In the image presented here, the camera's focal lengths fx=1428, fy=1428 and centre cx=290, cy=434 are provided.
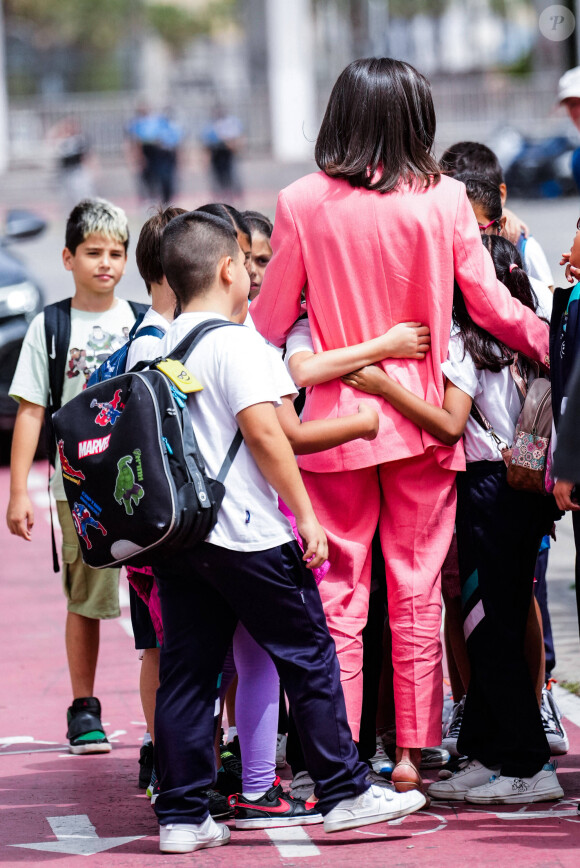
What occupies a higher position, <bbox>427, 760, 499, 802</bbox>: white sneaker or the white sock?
the white sock

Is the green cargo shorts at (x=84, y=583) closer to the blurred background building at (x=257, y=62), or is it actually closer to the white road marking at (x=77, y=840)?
the white road marking at (x=77, y=840)

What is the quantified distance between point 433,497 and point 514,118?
126 feet

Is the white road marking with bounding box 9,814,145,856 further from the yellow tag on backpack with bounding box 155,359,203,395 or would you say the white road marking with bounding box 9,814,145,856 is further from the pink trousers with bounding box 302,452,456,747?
the yellow tag on backpack with bounding box 155,359,203,395

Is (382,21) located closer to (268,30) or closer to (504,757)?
(268,30)

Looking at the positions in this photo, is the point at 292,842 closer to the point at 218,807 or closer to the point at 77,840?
the point at 218,807

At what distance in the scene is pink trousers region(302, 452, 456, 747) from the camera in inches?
168

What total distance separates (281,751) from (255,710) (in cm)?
90

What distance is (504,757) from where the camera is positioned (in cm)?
438

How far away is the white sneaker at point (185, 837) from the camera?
4004 mm

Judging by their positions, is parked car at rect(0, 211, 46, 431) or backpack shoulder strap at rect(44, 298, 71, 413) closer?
backpack shoulder strap at rect(44, 298, 71, 413)

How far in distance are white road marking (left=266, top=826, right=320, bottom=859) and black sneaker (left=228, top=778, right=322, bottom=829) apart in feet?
0.08

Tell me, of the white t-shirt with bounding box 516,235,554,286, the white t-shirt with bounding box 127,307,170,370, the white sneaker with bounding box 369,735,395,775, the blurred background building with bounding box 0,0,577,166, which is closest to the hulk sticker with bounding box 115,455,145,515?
the white t-shirt with bounding box 127,307,170,370

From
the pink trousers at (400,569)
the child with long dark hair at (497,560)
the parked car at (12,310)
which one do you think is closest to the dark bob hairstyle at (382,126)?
the child with long dark hair at (497,560)

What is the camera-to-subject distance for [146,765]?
472 cm
